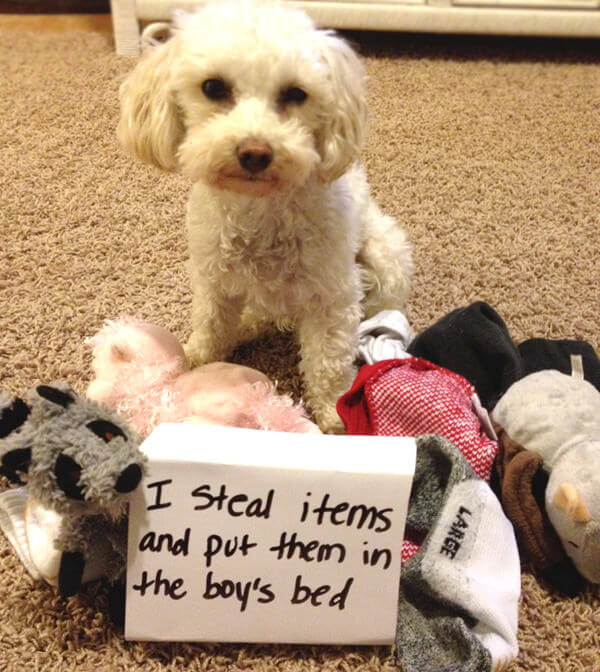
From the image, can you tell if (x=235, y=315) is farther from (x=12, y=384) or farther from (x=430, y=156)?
(x=430, y=156)

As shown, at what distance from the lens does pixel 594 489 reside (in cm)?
78

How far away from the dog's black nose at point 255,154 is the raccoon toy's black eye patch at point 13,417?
395 millimetres

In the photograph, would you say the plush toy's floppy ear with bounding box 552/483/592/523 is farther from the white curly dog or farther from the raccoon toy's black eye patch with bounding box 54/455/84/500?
the raccoon toy's black eye patch with bounding box 54/455/84/500

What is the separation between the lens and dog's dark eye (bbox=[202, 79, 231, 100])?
84cm

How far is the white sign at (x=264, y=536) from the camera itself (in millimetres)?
716

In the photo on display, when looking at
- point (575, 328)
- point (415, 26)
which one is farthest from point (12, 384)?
point (415, 26)

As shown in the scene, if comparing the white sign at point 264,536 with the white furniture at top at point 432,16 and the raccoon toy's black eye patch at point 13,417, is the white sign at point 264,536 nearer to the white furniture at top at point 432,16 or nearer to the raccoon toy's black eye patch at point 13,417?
the raccoon toy's black eye patch at point 13,417

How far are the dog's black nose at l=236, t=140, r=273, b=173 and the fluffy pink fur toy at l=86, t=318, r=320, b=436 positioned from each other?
0.32 meters

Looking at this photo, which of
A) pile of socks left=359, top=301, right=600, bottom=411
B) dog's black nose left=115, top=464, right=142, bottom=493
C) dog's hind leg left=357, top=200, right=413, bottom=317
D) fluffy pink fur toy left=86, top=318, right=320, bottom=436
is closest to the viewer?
dog's black nose left=115, top=464, right=142, bottom=493

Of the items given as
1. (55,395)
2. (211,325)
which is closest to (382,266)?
(211,325)

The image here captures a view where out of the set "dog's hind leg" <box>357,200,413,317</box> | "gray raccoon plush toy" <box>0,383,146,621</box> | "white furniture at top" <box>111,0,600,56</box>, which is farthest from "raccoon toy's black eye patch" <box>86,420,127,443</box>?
"white furniture at top" <box>111,0,600,56</box>

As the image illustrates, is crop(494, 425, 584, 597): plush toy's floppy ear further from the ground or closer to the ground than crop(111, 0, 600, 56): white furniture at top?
closer to the ground

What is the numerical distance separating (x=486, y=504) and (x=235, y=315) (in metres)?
0.55

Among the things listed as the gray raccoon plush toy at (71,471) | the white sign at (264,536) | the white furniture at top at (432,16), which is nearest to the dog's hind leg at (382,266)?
the white sign at (264,536)
